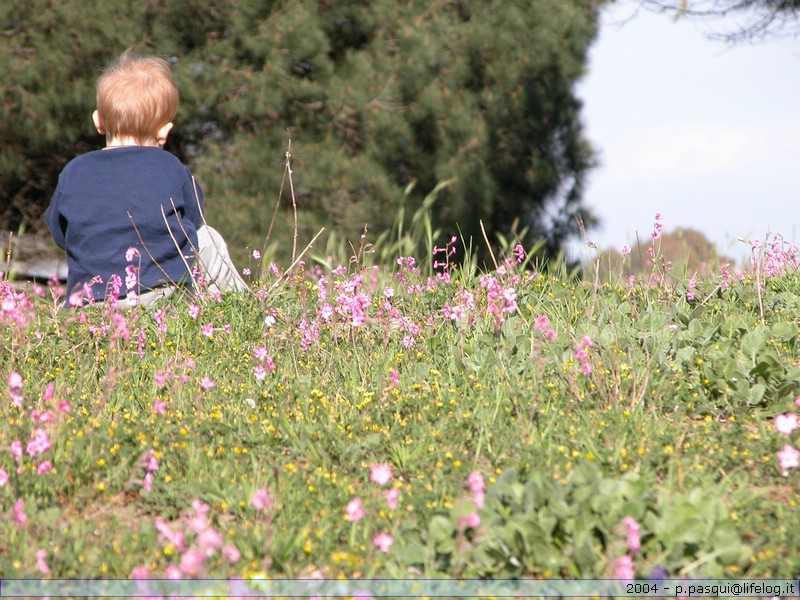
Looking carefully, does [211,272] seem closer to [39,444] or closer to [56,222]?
[56,222]

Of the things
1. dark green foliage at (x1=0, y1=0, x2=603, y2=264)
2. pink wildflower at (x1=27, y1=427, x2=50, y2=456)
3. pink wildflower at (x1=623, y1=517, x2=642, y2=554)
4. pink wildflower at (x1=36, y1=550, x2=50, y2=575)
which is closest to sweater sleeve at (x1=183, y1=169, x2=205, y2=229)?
pink wildflower at (x1=27, y1=427, x2=50, y2=456)

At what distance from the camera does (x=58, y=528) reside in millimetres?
2871

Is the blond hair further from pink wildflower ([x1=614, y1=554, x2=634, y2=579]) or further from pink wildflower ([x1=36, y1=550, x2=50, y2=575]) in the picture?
pink wildflower ([x1=614, y1=554, x2=634, y2=579])

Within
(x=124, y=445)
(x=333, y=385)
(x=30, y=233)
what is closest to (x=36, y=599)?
(x=124, y=445)

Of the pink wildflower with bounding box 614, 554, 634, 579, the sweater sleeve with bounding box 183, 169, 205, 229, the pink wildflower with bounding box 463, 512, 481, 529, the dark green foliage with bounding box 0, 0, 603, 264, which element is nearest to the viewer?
the pink wildflower with bounding box 614, 554, 634, 579

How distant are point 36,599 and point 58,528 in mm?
379

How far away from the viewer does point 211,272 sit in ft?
18.7

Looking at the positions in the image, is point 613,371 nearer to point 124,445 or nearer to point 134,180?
point 124,445

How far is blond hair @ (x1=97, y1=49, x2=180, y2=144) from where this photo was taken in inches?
216

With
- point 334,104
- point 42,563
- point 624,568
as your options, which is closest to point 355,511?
point 624,568

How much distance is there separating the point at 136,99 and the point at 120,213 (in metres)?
0.71

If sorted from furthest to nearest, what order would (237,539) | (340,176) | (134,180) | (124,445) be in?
1. (340,176)
2. (134,180)
3. (124,445)
4. (237,539)

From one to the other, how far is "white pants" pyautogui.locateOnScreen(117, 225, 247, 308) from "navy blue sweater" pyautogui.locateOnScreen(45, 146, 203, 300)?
7 cm

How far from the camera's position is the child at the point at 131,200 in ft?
17.7
